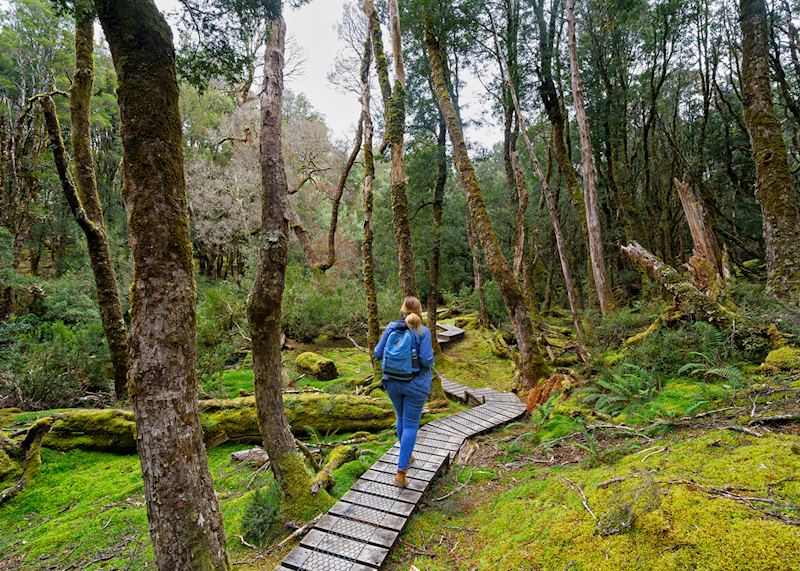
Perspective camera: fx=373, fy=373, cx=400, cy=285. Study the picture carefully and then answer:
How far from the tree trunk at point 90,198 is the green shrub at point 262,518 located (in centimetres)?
550

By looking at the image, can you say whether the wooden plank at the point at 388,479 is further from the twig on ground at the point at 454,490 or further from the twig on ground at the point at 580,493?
the twig on ground at the point at 580,493

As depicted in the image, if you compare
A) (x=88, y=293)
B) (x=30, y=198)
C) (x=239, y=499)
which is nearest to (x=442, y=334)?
(x=239, y=499)

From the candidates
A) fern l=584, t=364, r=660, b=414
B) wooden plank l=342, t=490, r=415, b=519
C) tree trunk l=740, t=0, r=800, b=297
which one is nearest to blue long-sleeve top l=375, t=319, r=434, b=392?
wooden plank l=342, t=490, r=415, b=519

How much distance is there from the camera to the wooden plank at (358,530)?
311cm

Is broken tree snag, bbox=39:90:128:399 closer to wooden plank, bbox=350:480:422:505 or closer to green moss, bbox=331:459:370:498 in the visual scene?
green moss, bbox=331:459:370:498

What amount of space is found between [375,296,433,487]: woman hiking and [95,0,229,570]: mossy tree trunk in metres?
2.04

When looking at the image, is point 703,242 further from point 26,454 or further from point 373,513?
point 26,454

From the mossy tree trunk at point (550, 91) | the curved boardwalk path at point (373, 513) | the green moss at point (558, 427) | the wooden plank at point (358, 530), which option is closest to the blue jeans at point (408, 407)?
the curved boardwalk path at point (373, 513)

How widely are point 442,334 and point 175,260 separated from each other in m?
14.0

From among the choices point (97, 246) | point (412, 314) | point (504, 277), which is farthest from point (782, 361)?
point (97, 246)

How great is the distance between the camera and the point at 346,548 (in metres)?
3.03

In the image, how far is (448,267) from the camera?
24719mm

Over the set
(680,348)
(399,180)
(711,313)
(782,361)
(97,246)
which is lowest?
(680,348)

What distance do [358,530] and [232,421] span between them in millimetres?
4136
